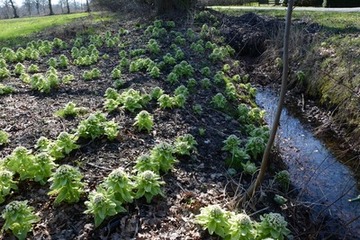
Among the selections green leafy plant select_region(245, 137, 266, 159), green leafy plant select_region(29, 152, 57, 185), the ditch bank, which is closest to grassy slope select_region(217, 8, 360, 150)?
the ditch bank

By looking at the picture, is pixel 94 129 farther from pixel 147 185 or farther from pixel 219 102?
pixel 219 102

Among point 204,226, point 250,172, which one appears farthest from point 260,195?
point 204,226

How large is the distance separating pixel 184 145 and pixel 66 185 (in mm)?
1746

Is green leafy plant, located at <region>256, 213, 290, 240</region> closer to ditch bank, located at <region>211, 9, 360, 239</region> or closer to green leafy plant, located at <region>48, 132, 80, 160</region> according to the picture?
ditch bank, located at <region>211, 9, 360, 239</region>

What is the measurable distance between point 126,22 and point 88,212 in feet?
46.3

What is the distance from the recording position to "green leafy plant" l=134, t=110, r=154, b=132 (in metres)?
5.30

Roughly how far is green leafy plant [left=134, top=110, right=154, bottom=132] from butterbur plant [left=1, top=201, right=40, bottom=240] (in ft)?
7.46

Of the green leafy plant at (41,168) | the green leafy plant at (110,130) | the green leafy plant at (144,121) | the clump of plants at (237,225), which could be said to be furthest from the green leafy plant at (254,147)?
the green leafy plant at (41,168)

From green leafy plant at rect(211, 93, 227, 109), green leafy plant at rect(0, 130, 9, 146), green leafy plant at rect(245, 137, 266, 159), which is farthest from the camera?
green leafy plant at rect(211, 93, 227, 109)

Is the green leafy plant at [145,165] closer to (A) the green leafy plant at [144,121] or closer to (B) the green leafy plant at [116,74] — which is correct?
(A) the green leafy plant at [144,121]

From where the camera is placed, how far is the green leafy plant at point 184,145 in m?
4.80

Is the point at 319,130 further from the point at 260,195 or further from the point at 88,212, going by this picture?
the point at 88,212

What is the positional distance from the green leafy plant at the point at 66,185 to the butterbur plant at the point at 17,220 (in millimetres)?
358

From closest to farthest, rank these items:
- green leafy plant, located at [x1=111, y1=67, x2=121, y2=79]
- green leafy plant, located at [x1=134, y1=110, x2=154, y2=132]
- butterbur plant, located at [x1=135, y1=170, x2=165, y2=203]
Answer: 1. butterbur plant, located at [x1=135, y1=170, x2=165, y2=203]
2. green leafy plant, located at [x1=134, y1=110, x2=154, y2=132]
3. green leafy plant, located at [x1=111, y1=67, x2=121, y2=79]
